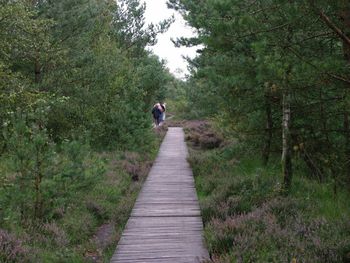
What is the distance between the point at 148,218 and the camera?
27.2 feet

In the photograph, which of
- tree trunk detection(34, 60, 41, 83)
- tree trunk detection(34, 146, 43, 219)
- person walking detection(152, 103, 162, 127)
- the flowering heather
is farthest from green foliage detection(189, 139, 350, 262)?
person walking detection(152, 103, 162, 127)

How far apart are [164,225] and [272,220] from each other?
81.6 inches

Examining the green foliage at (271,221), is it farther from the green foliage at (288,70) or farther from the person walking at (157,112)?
the person walking at (157,112)

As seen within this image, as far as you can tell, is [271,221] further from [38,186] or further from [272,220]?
[38,186]

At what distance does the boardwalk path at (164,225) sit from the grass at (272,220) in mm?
265

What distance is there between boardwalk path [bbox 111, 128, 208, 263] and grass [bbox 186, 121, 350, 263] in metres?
0.26

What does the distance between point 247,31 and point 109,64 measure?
10.0 m

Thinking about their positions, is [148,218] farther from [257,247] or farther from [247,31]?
[247,31]

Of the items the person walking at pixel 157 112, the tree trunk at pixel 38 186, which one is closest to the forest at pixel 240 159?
the tree trunk at pixel 38 186

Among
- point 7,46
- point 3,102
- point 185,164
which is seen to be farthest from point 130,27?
point 3,102

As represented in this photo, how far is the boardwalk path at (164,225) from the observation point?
20.6 feet

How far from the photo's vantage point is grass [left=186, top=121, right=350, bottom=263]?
5410 millimetres

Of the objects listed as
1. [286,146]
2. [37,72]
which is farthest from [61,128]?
[286,146]

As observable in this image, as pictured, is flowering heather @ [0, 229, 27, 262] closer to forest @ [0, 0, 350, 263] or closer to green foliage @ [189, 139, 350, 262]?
forest @ [0, 0, 350, 263]
